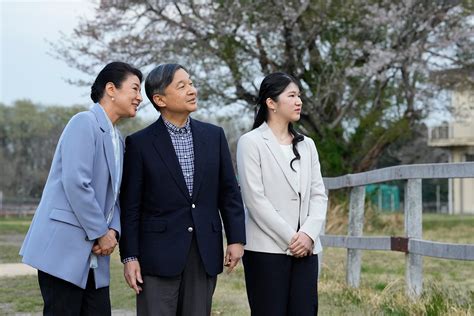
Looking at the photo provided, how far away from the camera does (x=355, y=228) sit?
9141mm

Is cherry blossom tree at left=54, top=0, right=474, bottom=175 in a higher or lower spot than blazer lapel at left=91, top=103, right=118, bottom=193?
higher

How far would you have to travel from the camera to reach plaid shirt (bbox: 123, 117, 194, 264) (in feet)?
15.1

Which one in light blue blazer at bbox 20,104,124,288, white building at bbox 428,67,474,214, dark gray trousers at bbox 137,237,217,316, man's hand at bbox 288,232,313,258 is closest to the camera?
light blue blazer at bbox 20,104,124,288

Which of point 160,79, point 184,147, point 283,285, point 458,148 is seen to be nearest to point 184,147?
point 184,147

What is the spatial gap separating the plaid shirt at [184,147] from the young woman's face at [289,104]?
0.57 m

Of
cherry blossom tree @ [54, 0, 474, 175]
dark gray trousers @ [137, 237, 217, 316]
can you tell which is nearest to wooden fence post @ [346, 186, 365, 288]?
dark gray trousers @ [137, 237, 217, 316]

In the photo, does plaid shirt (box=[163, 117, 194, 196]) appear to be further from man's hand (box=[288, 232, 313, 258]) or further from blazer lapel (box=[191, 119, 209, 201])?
man's hand (box=[288, 232, 313, 258])

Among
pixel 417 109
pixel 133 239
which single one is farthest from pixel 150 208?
pixel 417 109

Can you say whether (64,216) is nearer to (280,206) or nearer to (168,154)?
(168,154)

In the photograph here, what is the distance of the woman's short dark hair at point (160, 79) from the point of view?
467cm

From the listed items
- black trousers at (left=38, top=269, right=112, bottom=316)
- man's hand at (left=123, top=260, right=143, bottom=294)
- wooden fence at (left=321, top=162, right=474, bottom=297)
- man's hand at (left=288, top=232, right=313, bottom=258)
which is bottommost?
black trousers at (left=38, top=269, right=112, bottom=316)

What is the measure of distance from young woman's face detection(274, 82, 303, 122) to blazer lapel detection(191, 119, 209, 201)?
0.51m

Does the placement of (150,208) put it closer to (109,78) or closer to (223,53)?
(109,78)

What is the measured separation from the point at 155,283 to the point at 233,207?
22.5 inches
